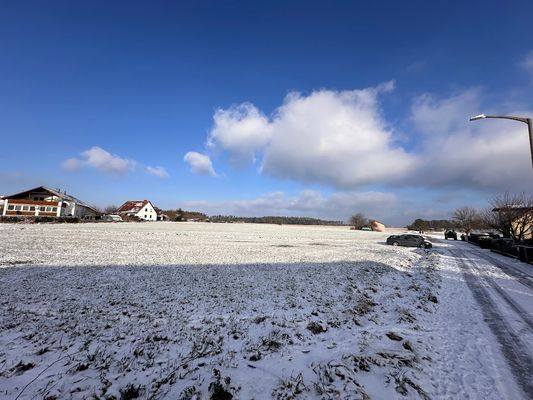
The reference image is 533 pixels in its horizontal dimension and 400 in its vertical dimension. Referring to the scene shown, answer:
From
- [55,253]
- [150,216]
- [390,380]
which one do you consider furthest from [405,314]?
[150,216]

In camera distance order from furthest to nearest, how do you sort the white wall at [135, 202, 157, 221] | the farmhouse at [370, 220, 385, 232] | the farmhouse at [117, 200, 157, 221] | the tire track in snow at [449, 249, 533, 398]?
the white wall at [135, 202, 157, 221] < the farmhouse at [117, 200, 157, 221] < the farmhouse at [370, 220, 385, 232] < the tire track in snow at [449, 249, 533, 398]

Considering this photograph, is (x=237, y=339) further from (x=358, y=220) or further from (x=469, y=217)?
(x=358, y=220)

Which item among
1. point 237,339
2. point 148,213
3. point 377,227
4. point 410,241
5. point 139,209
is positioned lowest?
point 237,339

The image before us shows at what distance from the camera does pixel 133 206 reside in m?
119

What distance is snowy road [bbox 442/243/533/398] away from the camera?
5816 mm

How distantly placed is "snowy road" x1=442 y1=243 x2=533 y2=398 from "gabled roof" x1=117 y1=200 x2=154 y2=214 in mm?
117836

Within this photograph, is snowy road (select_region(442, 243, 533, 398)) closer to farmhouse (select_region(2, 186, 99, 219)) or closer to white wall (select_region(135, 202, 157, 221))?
farmhouse (select_region(2, 186, 99, 219))

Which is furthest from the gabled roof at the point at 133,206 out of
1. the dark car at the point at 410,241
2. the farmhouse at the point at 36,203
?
the dark car at the point at 410,241

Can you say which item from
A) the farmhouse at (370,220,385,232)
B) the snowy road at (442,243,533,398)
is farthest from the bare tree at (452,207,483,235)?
the snowy road at (442,243,533,398)

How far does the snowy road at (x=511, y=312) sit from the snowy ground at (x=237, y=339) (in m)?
0.20

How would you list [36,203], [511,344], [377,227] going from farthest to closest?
[377,227]
[36,203]
[511,344]

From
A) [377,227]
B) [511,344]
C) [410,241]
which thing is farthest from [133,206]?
[511,344]

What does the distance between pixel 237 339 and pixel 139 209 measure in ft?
397

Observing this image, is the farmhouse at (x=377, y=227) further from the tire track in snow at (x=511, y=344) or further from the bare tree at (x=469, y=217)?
the tire track in snow at (x=511, y=344)
